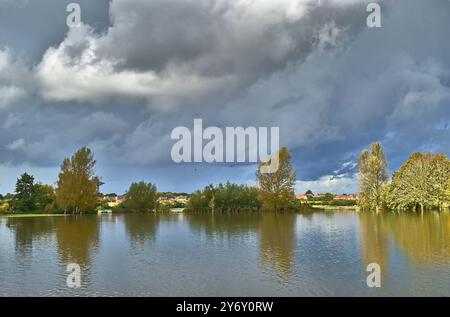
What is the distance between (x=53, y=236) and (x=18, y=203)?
6709 cm

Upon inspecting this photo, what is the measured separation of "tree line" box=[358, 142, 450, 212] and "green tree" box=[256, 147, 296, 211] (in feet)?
48.1

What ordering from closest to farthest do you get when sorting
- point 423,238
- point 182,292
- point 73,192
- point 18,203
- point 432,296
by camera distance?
1. point 432,296
2. point 182,292
3. point 423,238
4. point 73,192
5. point 18,203

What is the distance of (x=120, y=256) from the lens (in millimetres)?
28625

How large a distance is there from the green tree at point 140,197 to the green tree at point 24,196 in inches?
878

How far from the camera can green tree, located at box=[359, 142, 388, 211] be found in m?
90.8

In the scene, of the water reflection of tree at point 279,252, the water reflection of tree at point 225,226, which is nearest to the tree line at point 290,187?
the water reflection of tree at point 225,226

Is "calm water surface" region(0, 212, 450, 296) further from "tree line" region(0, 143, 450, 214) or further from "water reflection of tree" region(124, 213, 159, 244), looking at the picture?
"tree line" region(0, 143, 450, 214)

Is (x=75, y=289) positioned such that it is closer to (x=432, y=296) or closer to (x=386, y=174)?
(x=432, y=296)

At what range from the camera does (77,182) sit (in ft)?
299

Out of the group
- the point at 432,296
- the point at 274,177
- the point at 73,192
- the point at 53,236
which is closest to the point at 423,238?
the point at 432,296

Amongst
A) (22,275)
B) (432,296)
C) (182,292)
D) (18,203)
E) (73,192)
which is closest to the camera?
(432,296)

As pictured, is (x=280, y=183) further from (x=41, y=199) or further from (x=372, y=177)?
(x=41, y=199)

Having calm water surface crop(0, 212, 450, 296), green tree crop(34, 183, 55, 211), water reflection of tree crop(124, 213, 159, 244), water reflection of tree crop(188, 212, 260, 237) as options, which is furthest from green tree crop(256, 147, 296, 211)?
calm water surface crop(0, 212, 450, 296)
